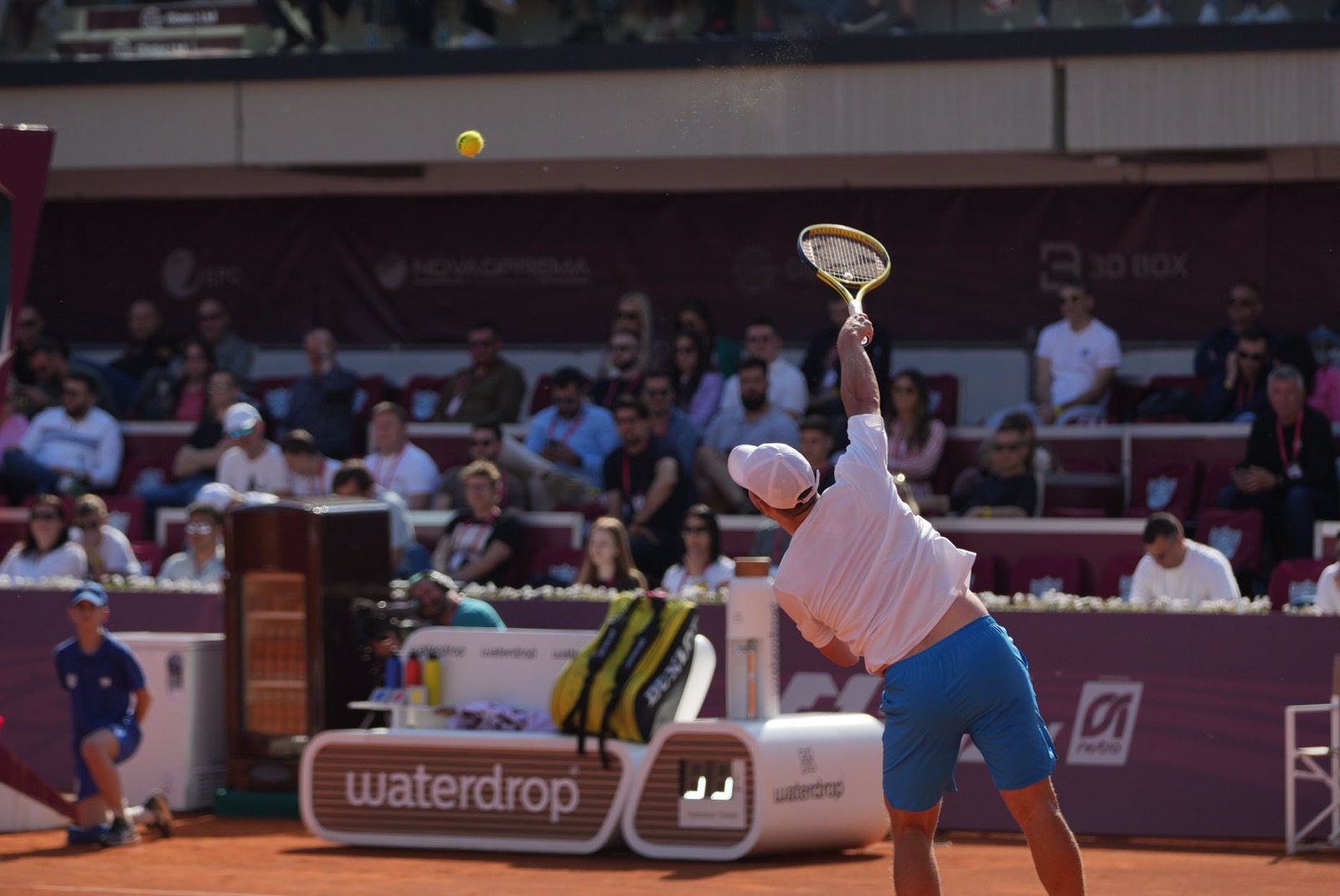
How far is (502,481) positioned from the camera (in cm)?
1173

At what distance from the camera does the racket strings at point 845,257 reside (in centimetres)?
586

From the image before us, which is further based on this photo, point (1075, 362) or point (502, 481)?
point (1075, 362)

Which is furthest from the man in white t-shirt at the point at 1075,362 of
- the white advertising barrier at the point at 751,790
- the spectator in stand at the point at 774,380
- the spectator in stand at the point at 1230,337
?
the white advertising barrier at the point at 751,790

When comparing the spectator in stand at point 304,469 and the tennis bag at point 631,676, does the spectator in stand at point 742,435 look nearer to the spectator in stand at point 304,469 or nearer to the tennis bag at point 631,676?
the spectator in stand at point 304,469

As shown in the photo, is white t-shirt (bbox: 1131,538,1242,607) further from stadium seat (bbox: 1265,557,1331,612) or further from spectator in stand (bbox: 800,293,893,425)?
spectator in stand (bbox: 800,293,893,425)

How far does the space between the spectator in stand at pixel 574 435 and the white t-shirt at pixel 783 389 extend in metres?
0.83

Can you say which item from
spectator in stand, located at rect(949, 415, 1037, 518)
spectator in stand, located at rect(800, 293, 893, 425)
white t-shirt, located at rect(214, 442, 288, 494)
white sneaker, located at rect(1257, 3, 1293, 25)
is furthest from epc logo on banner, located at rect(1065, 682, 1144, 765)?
white t-shirt, located at rect(214, 442, 288, 494)

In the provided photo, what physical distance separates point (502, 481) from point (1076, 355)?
3.84 metres

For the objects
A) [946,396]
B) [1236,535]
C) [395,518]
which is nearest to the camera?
[1236,535]

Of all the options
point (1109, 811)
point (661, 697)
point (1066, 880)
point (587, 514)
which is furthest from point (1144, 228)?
point (1066, 880)

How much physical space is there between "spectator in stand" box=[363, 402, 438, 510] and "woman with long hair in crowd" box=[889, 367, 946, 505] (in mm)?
2990

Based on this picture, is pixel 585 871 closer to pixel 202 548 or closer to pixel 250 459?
pixel 202 548

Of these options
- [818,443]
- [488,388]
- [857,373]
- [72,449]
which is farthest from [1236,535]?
[72,449]

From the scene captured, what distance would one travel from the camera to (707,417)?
12750 mm
